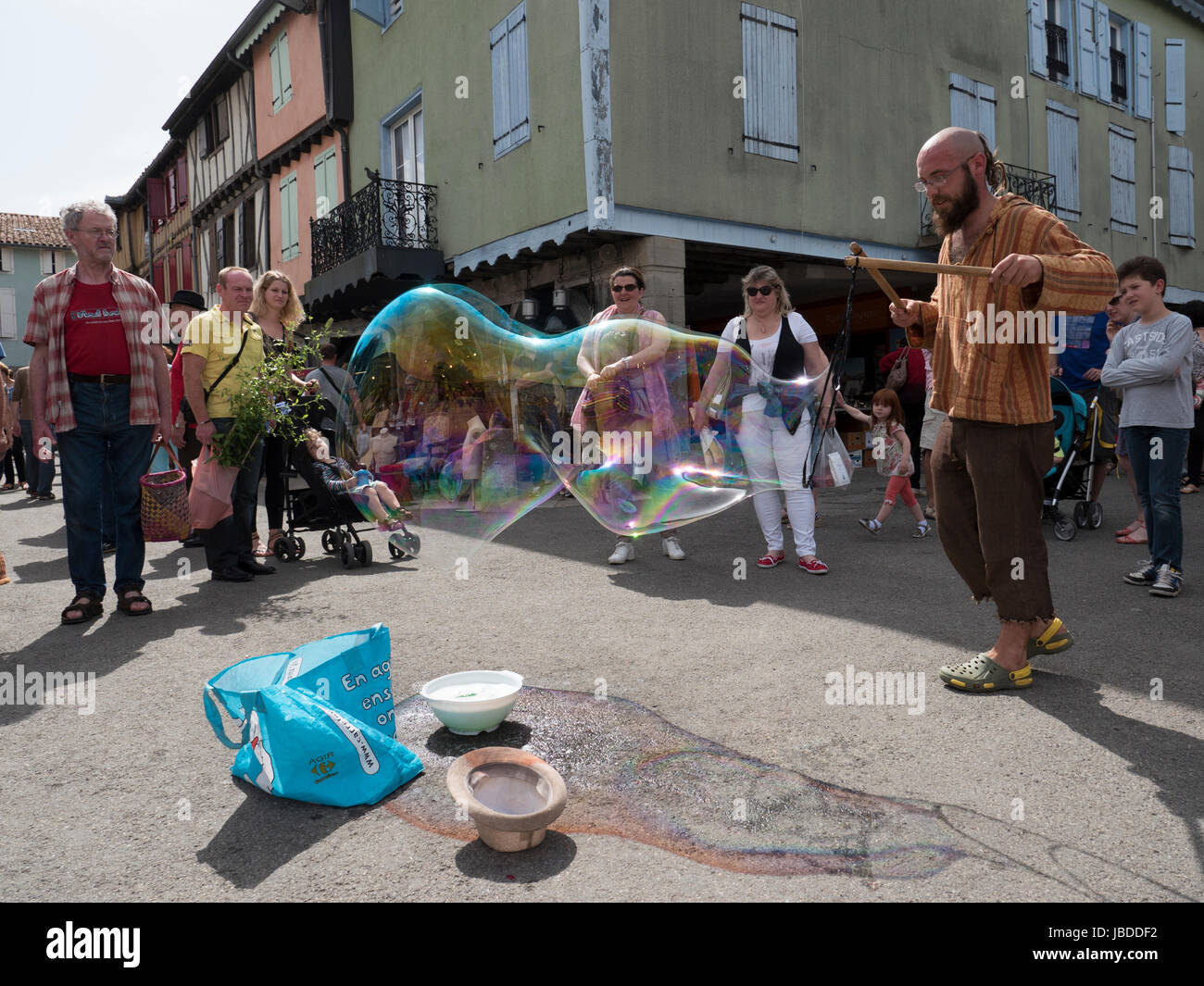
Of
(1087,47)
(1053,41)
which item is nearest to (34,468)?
(1053,41)

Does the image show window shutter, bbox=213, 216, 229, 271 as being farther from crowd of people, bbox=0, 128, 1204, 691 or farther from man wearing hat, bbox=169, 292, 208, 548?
crowd of people, bbox=0, 128, 1204, 691

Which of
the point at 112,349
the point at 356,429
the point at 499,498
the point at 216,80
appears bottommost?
the point at 499,498

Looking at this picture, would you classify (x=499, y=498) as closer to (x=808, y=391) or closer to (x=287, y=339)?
(x=808, y=391)

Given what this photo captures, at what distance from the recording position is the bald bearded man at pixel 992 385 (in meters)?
3.30

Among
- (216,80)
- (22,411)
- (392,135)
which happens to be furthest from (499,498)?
(216,80)

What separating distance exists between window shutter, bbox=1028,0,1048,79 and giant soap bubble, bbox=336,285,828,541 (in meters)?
14.0

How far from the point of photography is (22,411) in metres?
12.6

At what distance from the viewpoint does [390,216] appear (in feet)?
47.3

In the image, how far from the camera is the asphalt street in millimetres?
2281

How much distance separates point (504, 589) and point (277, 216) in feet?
55.1

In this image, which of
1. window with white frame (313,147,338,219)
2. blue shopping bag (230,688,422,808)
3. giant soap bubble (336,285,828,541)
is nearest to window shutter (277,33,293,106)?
window with white frame (313,147,338,219)

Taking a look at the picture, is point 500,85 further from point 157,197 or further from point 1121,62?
point 157,197

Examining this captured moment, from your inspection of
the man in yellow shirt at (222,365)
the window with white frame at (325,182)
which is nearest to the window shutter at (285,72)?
the window with white frame at (325,182)

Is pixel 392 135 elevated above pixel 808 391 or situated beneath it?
elevated above
